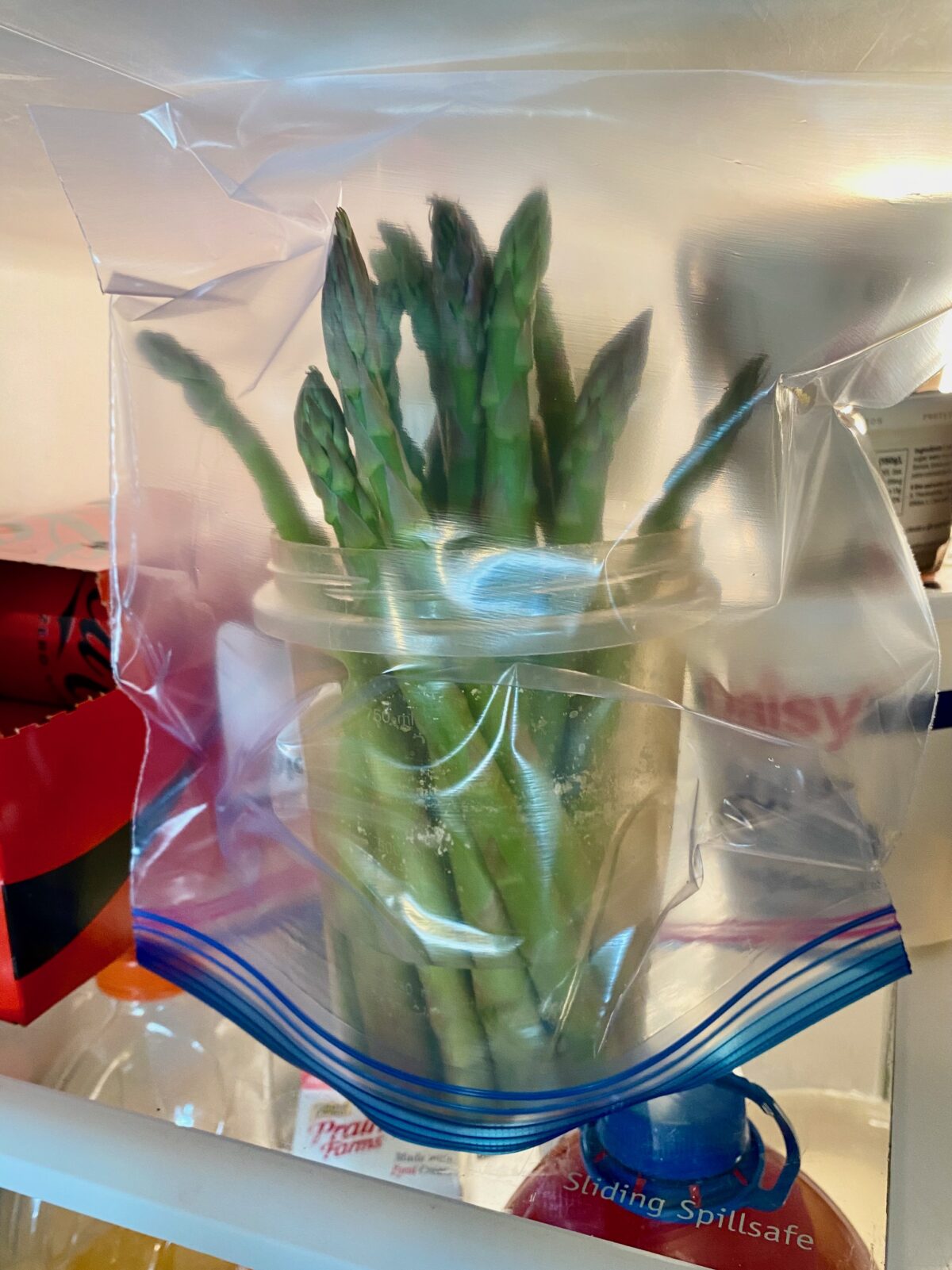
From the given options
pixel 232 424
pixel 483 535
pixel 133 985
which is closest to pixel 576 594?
pixel 483 535

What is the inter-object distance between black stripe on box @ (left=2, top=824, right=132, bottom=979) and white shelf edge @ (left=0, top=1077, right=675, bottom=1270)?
0.12 m

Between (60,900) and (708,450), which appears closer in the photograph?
(708,450)

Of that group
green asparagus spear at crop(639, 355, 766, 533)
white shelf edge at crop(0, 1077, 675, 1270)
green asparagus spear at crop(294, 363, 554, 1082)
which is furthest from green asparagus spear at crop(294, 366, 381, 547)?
white shelf edge at crop(0, 1077, 675, 1270)

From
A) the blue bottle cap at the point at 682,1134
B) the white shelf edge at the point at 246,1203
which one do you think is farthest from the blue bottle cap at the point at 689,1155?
the white shelf edge at the point at 246,1203

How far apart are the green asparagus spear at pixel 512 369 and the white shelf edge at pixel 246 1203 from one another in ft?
0.76

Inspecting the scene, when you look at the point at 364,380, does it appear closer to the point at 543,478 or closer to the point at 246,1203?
the point at 543,478

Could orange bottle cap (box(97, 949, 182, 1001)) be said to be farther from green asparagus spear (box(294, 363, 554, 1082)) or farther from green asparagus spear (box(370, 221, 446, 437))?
green asparagus spear (box(370, 221, 446, 437))

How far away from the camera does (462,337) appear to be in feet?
1.15

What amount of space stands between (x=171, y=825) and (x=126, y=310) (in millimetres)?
217

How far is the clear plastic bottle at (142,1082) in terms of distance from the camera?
1.63 ft

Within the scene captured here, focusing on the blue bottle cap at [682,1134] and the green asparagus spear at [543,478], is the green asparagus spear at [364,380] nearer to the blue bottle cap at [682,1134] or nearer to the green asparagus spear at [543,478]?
the green asparagus spear at [543,478]

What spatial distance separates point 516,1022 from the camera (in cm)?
37

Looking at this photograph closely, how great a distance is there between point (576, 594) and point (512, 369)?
0.08 m

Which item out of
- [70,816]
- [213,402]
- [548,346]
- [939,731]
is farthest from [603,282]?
[70,816]
